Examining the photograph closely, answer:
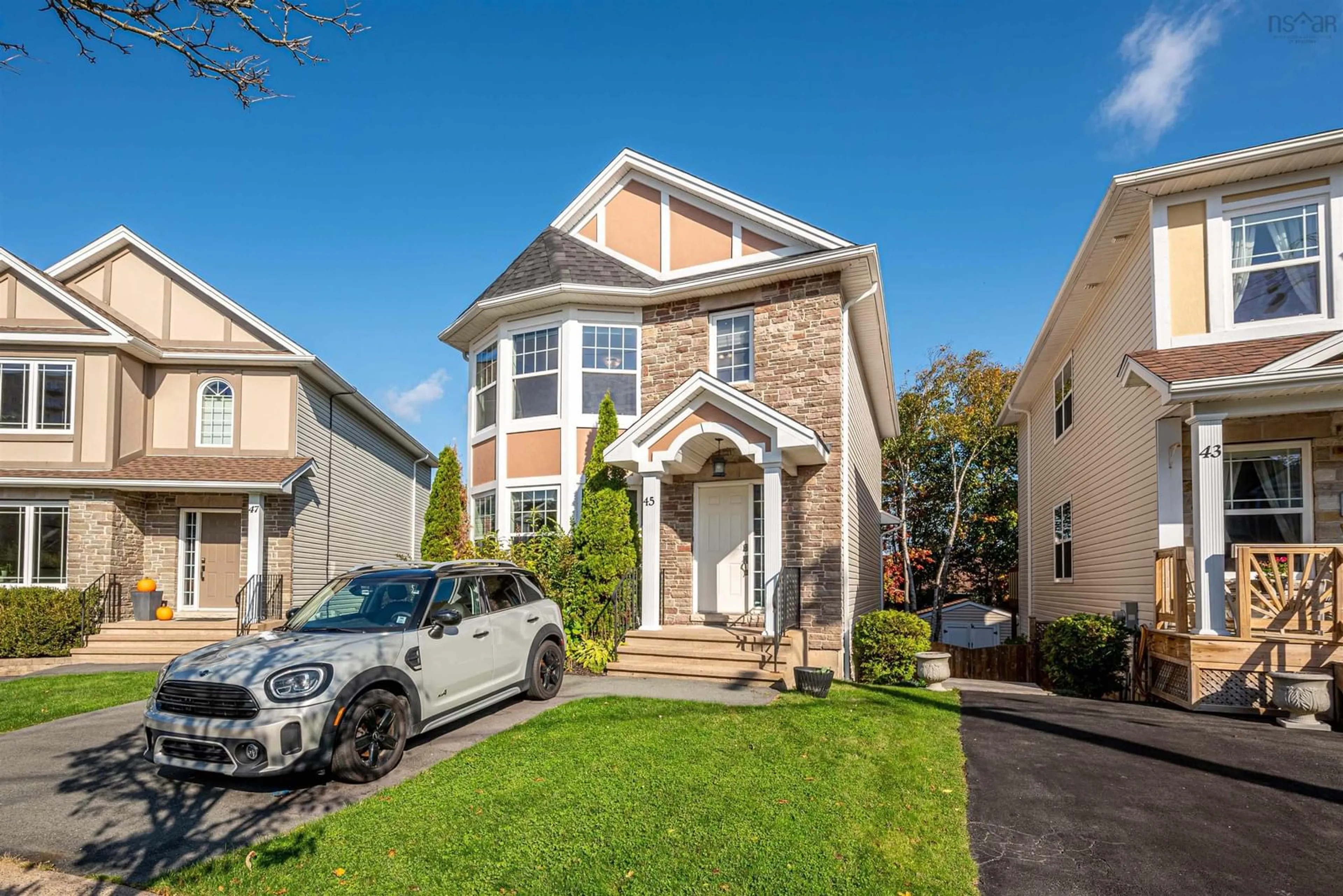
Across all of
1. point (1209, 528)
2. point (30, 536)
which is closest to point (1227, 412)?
point (1209, 528)

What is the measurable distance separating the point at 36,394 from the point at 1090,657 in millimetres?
19868

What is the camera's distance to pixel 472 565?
8.23 m

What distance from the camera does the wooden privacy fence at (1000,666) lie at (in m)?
15.7

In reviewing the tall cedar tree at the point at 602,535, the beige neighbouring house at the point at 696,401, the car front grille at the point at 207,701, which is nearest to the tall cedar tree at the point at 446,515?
the beige neighbouring house at the point at 696,401

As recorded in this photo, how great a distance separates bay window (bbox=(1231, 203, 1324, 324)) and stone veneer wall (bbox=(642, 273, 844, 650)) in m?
5.35

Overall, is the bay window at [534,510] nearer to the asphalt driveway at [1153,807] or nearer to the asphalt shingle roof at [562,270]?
the asphalt shingle roof at [562,270]

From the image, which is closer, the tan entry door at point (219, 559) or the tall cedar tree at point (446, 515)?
the tall cedar tree at point (446, 515)

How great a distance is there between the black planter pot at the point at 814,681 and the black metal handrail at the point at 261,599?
11.2m

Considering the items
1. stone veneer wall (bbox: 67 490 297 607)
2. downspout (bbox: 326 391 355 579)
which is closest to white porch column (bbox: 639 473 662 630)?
stone veneer wall (bbox: 67 490 297 607)

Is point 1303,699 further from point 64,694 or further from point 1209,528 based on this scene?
point 64,694

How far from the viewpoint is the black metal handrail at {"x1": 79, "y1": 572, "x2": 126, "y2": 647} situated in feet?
47.9

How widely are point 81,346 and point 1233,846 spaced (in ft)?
64.0

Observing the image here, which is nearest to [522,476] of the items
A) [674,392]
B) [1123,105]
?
[674,392]

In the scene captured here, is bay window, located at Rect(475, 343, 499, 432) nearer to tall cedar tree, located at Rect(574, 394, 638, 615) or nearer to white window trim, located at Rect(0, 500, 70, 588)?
tall cedar tree, located at Rect(574, 394, 638, 615)
